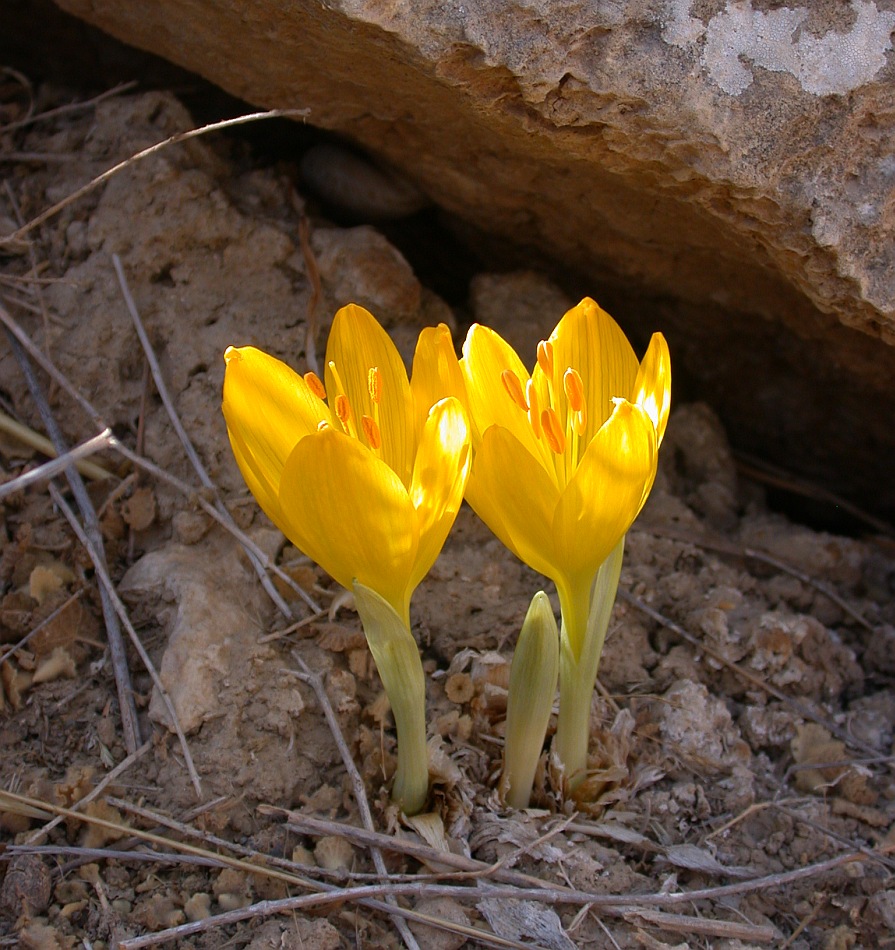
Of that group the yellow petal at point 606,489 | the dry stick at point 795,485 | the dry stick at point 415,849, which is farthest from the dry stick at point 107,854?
the dry stick at point 795,485

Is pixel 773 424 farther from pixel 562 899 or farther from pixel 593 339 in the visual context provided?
pixel 562 899

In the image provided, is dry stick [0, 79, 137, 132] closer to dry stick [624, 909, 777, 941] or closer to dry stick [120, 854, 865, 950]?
dry stick [120, 854, 865, 950]

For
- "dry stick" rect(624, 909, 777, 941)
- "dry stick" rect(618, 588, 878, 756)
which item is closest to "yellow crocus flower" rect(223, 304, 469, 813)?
"dry stick" rect(624, 909, 777, 941)

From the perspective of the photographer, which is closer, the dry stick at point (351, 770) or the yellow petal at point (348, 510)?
the yellow petal at point (348, 510)

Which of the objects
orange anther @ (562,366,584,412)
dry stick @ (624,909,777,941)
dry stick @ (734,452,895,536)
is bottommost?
dry stick @ (624,909,777,941)

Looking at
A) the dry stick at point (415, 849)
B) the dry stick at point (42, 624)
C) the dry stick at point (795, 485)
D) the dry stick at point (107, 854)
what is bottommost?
the dry stick at point (107, 854)

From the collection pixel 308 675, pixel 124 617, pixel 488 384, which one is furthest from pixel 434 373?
pixel 124 617

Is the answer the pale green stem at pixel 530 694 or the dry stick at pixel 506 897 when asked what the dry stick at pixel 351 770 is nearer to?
the dry stick at pixel 506 897
